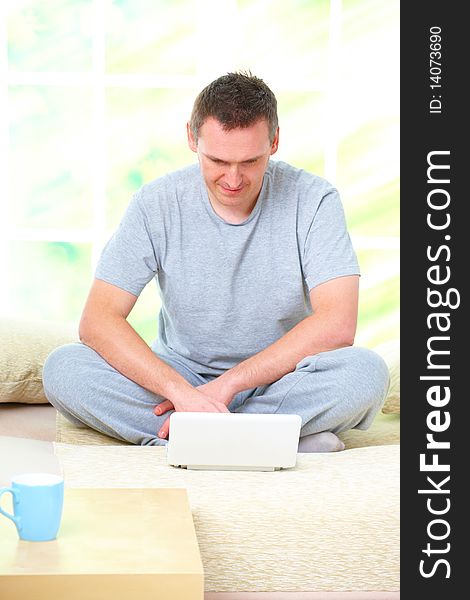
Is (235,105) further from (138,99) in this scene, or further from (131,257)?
(138,99)

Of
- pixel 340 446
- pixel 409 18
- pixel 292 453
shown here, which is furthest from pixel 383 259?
pixel 409 18

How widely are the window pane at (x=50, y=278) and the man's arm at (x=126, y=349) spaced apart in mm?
1330

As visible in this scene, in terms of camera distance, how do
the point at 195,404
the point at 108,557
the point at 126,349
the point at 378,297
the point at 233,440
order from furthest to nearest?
the point at 378,297 < the point at 126,349 < the point at 195,404 < the point at 233,440 < the point at 108,557

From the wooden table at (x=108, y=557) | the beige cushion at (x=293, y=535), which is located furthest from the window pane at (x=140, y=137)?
the wooden table at (x=108, y=557)

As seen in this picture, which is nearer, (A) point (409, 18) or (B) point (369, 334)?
(A) point (409, 18)

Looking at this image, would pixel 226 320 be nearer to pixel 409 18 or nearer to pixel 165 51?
pixel 409 18

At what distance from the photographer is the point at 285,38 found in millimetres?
3709

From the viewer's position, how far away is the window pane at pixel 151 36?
367 centimetres

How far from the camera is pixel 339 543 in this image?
175 centimetres

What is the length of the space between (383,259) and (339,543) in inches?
88.3

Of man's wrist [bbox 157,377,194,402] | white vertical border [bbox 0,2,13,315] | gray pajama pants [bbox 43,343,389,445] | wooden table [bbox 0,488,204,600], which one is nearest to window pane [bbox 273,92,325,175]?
white vertical border [bbox 0,2,13,315]

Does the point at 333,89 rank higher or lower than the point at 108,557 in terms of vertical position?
higher

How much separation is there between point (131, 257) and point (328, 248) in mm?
469

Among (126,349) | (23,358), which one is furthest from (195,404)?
(23,358)
